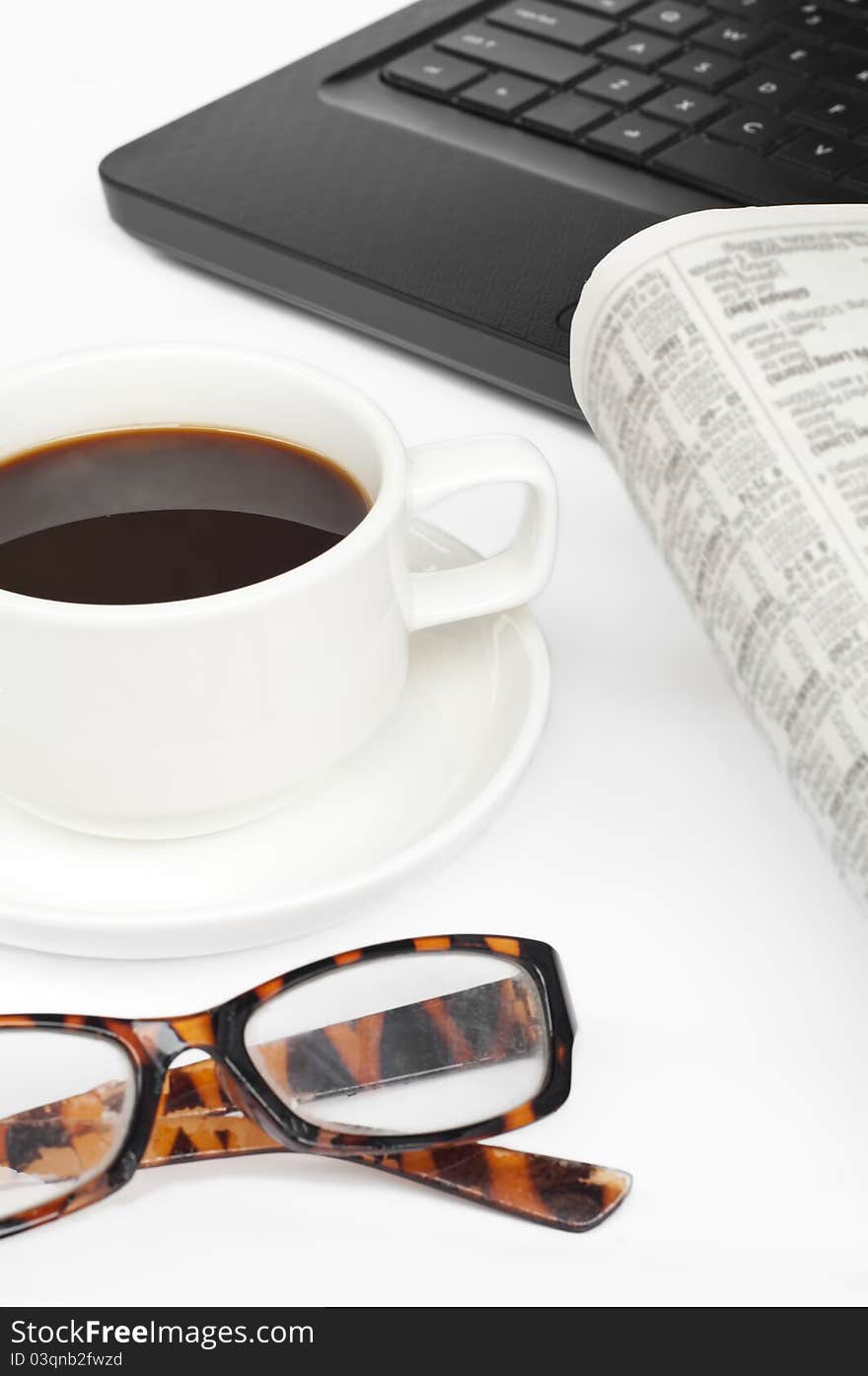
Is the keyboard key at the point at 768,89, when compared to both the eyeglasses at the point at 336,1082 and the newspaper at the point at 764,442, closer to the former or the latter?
the newspaper at the point at 764,442

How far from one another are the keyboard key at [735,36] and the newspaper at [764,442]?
25 cm

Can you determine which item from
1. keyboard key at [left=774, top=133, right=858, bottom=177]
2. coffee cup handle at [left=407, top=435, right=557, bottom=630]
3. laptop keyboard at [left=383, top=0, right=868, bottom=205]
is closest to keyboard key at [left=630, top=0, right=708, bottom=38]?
laptop keyboard at [left=383, top=0, right=868, bottom=205]

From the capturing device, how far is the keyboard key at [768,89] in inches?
24.9

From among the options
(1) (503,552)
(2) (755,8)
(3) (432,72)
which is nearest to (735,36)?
(2) (755,8)

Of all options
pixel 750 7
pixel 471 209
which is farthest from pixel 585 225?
pixel 750 7

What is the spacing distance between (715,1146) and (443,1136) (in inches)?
2.5

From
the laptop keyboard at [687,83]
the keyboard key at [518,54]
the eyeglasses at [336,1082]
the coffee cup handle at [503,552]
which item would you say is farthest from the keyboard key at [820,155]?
the eyeglasses at [336,1082]

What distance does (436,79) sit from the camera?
0.66 meters

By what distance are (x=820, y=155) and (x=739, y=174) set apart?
33 mm

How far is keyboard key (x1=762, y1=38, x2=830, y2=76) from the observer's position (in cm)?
65

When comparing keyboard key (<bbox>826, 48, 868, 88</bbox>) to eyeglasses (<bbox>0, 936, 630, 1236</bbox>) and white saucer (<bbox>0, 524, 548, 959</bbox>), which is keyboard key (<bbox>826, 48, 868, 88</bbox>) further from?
eyeglasses (<bbox>0, 936, 630, 1236</bbox>)
